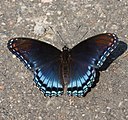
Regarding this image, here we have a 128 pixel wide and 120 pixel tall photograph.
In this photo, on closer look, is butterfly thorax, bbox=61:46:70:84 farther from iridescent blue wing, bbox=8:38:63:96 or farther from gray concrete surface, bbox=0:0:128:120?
gray concrete surface, bbox=0:0:128:120

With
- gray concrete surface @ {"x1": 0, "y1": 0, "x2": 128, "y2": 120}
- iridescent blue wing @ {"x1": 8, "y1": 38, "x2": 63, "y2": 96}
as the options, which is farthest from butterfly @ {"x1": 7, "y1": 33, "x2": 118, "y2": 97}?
gray concrete surface @ {"x1": 0, "y1": 0, "x2": 128, "y2": 120}

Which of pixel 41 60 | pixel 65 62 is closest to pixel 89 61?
pixel 65 62

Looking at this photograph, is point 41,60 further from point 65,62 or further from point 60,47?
point 60,47

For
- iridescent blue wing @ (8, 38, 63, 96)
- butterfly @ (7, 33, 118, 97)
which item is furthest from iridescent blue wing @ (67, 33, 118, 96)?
iridescent blue wing @ (8, 38, 63, 96)

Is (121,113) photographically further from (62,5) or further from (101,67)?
(62,5)

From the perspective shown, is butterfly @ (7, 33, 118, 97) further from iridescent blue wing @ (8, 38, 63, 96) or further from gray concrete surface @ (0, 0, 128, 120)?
gray concrete surface @ (0, 0, 128, 120)

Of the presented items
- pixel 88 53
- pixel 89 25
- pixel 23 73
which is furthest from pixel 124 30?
pixel 23 73
